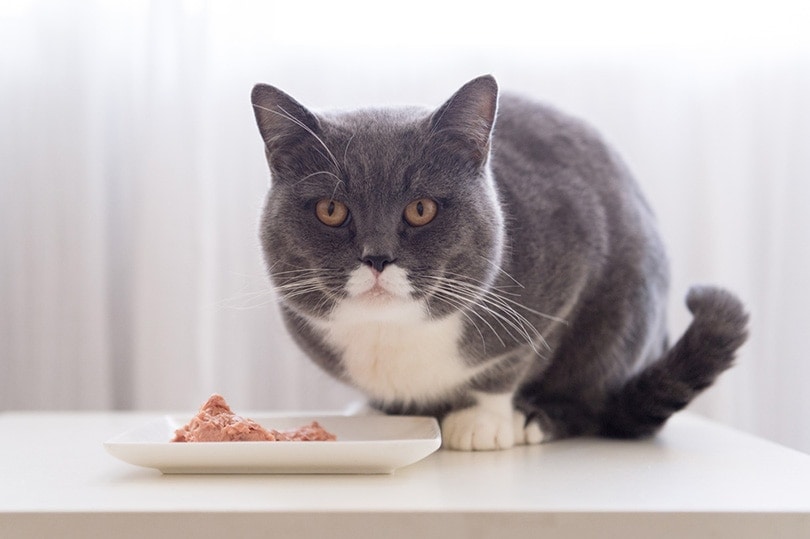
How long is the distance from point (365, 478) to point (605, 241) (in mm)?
603

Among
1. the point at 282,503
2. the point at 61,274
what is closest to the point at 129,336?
the point at 61,274

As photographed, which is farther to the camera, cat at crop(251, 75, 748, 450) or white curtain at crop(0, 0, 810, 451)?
white curtain at crop(0, 0, 810, 451)

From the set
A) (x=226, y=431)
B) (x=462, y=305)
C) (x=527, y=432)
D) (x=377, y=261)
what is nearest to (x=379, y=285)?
(x=377, y=261)

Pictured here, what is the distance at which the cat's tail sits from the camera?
1.27 metres

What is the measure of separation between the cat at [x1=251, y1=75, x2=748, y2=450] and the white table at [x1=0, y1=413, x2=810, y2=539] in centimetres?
14

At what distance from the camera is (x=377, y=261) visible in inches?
41.0

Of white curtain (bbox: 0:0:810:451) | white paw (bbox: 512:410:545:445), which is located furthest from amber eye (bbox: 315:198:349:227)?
white curtain (bbox: 0:0:810:451)

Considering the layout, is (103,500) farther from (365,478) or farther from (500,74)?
(500,74)

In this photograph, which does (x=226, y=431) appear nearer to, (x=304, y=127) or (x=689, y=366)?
(x=304, y=127)

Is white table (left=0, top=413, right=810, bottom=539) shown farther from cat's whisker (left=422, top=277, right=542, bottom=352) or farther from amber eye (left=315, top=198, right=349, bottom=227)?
amber eye (left=315, top=198, right=349, bottom=227)

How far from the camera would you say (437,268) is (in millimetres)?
1102

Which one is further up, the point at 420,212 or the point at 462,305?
the point at 420,212

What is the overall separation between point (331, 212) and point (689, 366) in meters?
0.57

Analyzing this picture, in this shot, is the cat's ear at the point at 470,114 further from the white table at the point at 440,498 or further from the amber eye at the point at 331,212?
the white table at the point at 440,498
